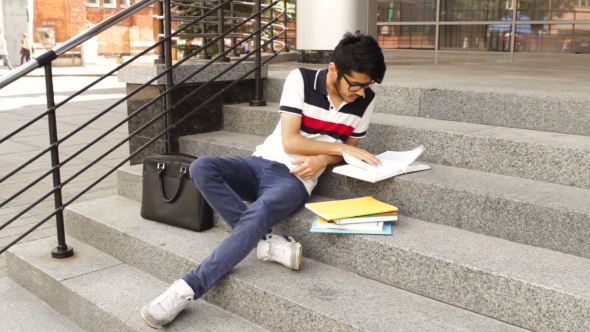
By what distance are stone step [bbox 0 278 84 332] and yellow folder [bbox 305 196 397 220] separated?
145cm

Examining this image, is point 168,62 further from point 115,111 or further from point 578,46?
point 115,111

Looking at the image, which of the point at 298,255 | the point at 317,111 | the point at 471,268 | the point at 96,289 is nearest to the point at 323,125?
the point at 317,111

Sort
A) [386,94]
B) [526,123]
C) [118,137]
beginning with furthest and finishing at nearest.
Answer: [118,137]
[386,94]
[526,123]

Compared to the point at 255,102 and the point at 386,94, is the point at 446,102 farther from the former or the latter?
the point at 255,102

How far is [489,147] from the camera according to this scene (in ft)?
10.1

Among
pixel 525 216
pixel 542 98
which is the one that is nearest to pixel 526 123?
pixel 542 98

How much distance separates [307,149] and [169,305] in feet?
3.40

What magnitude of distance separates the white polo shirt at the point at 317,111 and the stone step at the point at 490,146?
0.33m

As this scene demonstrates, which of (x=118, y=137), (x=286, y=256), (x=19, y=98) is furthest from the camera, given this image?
(x=19, y=98)

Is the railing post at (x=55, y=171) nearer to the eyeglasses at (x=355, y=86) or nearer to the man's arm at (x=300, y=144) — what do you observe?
the man's arm at (x=300, y=144)

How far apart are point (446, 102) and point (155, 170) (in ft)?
5.84

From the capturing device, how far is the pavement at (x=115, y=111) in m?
4.08

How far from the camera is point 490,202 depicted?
2.71m

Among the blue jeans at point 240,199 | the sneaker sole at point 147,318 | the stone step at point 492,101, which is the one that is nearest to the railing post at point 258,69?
the stone step at point 492,101
